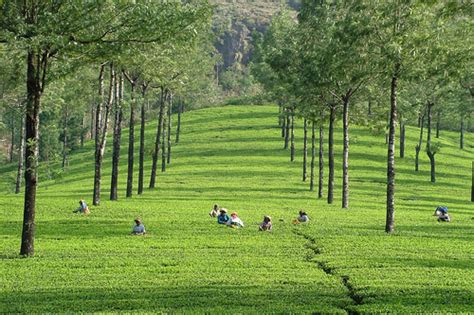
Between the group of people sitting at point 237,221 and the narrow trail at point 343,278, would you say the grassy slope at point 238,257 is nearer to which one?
the narrow trail at point 343,278

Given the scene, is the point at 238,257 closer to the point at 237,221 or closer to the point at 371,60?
the point at 237,221

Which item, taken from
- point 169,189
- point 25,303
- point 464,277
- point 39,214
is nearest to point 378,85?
point 169,189

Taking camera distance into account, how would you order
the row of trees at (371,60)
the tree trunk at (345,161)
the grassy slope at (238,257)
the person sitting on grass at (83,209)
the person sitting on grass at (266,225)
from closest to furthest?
the grassy slope at (238,257)
the row of trees at (371,60)
the person sitting on grass at (266,225)
the person sitting on grass at (83,209)
the tree trunk at (345,161)

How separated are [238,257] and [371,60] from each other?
20.7m

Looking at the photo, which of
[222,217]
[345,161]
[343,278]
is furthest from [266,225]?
[345,161]

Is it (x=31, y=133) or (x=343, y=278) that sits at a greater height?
(x=31, y=133)

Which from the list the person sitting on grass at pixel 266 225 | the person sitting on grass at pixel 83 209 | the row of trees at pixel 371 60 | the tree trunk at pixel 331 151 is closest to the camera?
the row of trees at pixel 371 60

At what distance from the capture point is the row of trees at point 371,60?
41.5m

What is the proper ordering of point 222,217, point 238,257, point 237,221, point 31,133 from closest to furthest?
point 31,133 → point 238,257 → point 237,221 → point 222,217

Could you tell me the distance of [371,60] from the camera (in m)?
45.5

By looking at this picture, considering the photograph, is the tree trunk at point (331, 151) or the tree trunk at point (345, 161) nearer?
the tree trunk at point (345, 161)

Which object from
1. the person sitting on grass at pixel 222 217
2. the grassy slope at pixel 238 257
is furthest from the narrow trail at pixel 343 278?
the person sitting on grass at pixel 222 217

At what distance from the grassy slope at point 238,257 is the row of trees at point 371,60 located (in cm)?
618

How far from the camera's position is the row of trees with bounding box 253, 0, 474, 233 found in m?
41.5
